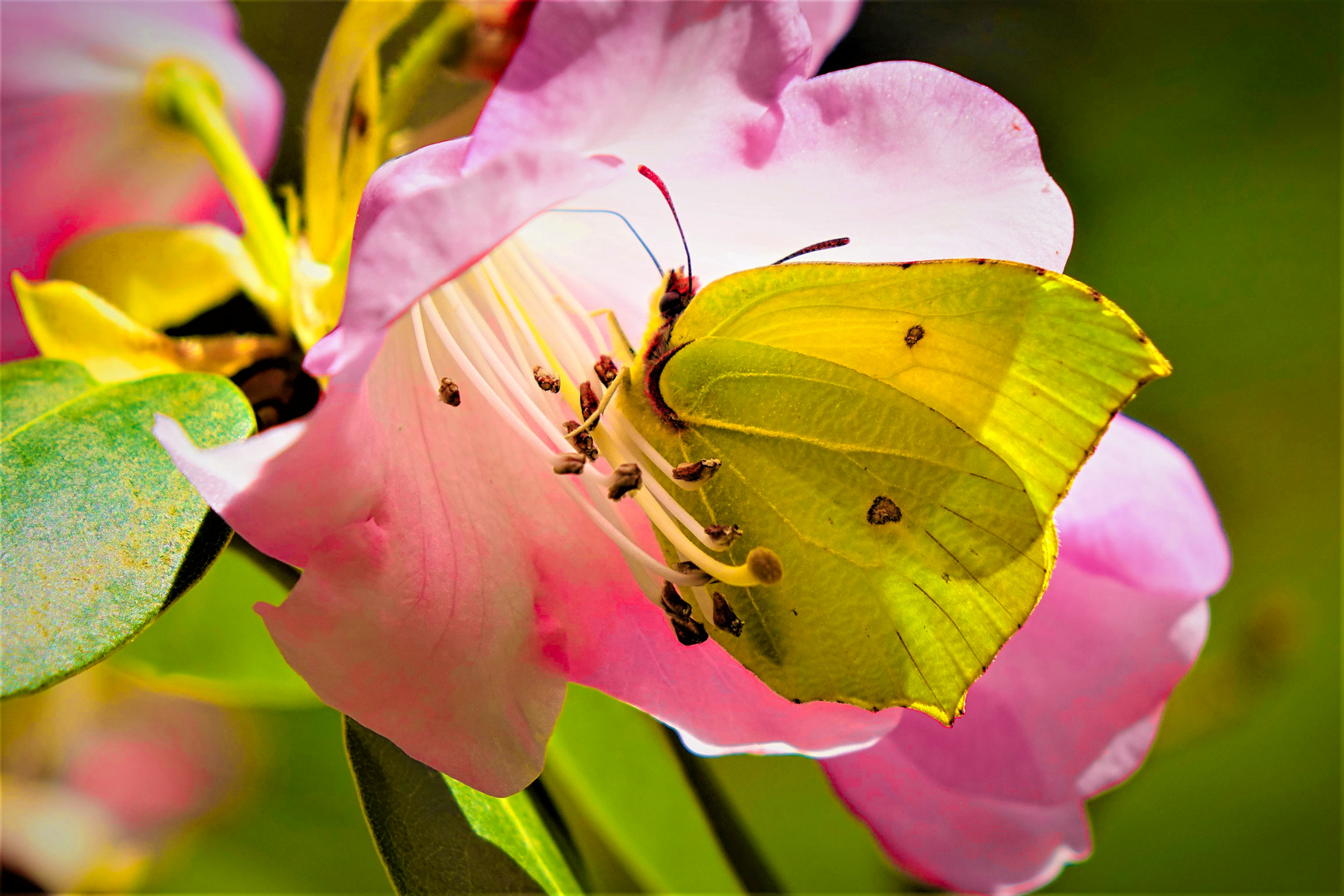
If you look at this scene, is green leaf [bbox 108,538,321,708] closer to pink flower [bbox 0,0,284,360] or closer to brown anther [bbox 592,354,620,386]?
pink flower [bbox 0,0,284,360]

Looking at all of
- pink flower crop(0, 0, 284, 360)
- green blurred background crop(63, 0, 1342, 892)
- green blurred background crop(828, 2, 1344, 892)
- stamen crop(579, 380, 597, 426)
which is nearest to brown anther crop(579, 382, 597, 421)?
stamen crop(579, 380, 597, 426)

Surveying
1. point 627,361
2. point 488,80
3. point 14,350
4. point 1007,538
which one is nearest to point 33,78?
point 14,350

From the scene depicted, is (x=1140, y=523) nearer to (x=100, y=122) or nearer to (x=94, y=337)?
(x=94, y=337)

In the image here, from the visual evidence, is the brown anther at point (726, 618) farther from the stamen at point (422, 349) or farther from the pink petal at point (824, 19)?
the pink petal at point (824, 19)

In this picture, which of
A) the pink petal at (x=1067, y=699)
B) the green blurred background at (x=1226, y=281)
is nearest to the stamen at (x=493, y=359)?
the pink petal at (x=1067, y=699)

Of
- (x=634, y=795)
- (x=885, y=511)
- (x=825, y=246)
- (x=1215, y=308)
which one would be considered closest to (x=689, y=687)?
(x=885, y=511)

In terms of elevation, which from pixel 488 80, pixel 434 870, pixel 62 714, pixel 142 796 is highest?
pixel 488 80

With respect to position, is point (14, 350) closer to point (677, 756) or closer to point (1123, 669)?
point (677, 756)
